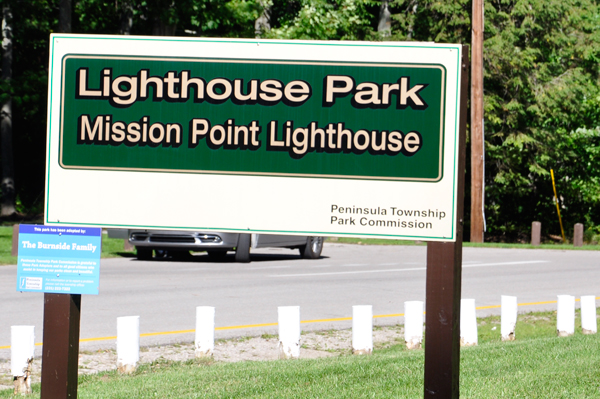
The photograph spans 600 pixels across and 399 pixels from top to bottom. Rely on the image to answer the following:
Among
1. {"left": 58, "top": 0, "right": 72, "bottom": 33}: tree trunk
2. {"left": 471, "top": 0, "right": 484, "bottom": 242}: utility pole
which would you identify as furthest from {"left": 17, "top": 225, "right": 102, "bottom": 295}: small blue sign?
{"left": 58, "top": 0, "right": 72, "bottom": 33}: tree trunk

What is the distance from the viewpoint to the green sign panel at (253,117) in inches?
186

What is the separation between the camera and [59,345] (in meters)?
4.78

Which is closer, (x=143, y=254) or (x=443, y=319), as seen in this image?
(x=443, y=319)

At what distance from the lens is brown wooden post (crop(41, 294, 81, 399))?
15.7 feet

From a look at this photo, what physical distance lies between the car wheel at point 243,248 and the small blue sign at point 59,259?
13.6m

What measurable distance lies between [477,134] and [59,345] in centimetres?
2492

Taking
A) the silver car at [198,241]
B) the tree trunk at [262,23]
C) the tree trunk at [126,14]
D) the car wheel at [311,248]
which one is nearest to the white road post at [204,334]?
the silver car at [198,241]

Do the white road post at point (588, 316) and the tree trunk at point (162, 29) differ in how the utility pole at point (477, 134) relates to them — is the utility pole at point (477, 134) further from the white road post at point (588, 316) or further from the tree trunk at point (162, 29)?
the white road post at point (588, 316)

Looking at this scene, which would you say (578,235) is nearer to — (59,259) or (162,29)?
(162,29)

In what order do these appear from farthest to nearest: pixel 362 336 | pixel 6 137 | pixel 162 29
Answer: pixel 6 137 → pixel 162 29 → pixel 362 336

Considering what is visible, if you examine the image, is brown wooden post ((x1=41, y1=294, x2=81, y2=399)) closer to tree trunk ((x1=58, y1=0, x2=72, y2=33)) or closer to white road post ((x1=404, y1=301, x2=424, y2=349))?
white road post ((x1=404, y1=301, x2=424, y2=349))

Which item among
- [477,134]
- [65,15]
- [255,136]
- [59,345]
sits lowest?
[59,345]

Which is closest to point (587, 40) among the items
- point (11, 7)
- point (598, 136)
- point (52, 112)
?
point (598, 136)

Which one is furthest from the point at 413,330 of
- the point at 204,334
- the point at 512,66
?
the point at 512,66
